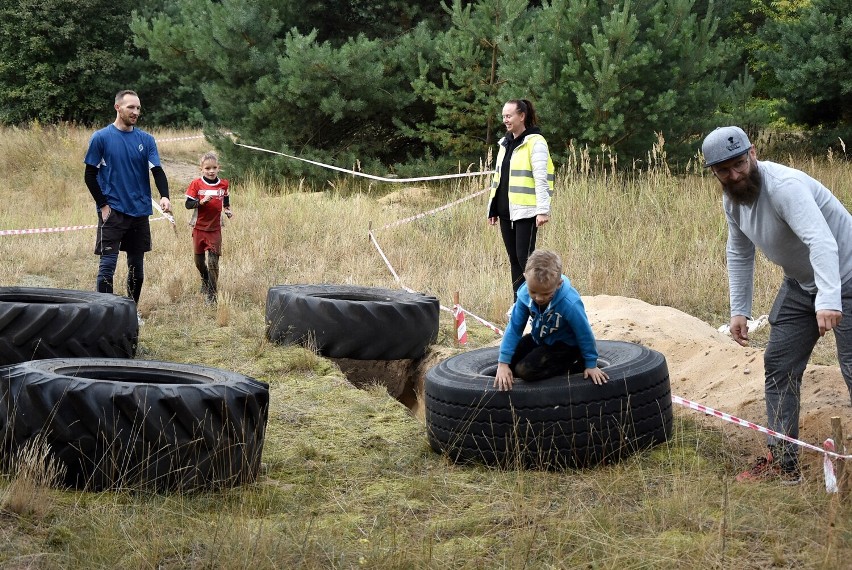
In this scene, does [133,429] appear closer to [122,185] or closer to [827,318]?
[827,318]

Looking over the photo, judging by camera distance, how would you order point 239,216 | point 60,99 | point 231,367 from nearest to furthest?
point 231,367 < point 239,216 < point 60,99

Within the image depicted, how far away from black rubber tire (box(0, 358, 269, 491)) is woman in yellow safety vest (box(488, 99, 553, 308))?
430 cm


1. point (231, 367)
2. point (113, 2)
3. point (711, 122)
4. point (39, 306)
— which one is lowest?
point (231, 367)

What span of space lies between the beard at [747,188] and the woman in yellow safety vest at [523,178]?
385cm

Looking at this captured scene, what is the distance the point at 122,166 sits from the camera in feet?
27.4

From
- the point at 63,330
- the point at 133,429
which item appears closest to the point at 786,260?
the point at 133,429

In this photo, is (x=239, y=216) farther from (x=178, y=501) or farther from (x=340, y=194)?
(x=178, y=501)

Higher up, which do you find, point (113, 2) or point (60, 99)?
point (113, 2)

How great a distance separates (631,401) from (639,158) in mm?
10982

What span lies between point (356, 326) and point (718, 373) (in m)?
2.78

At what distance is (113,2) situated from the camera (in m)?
32.5

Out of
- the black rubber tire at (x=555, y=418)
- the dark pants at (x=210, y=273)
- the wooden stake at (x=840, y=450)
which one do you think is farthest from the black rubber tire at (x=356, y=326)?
the wooden stake at (x=840, y=450)

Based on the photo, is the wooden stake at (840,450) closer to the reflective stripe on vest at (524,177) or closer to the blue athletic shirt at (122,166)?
the reflective stripe on vest at (524,177)

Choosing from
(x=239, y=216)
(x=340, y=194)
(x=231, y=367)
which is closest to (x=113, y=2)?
(x=340, y=194)
